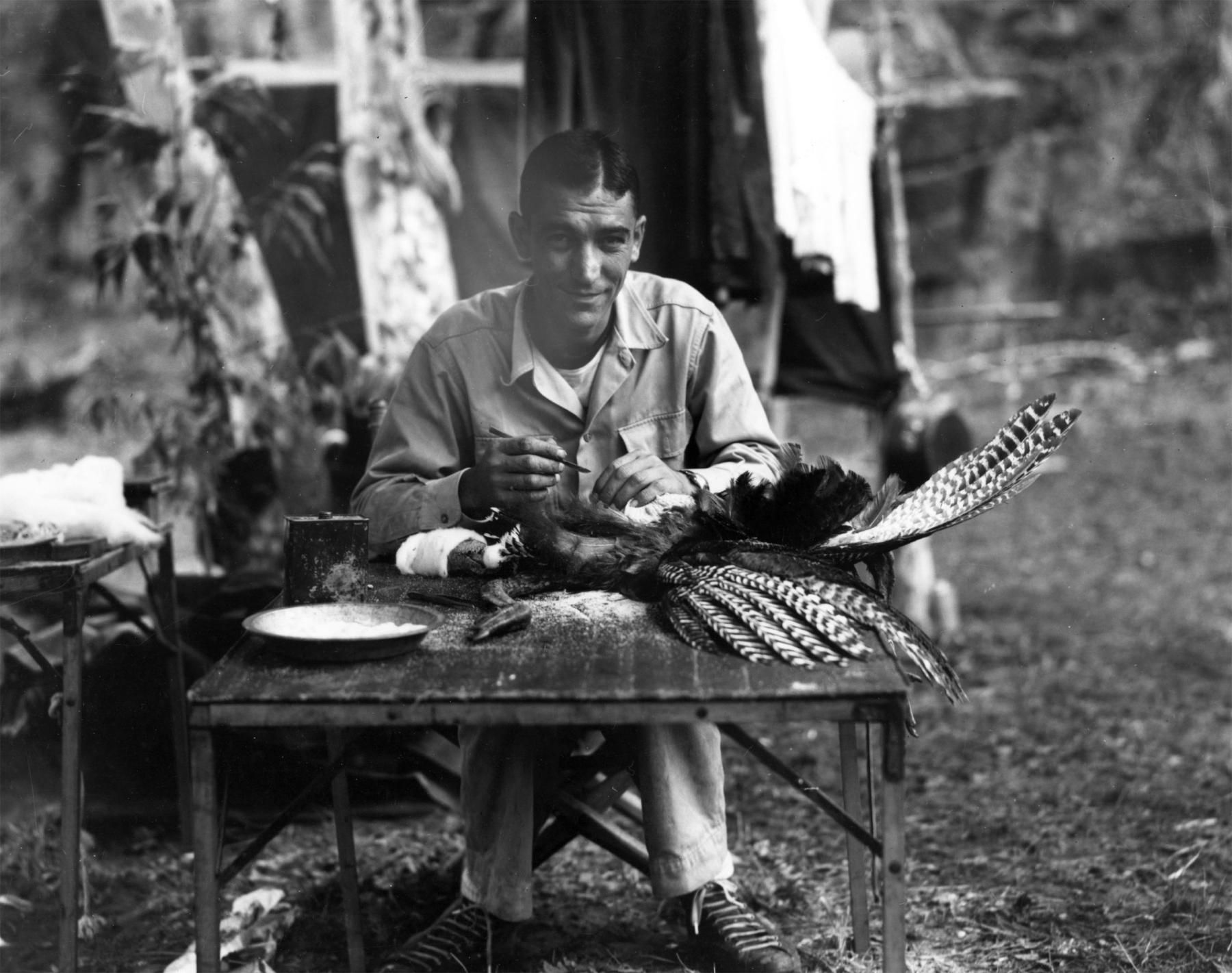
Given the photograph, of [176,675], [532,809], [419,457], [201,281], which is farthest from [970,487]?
[201,281]

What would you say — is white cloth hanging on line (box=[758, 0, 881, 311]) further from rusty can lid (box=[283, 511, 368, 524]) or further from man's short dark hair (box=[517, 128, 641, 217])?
rusty can lid (box=[283, 511, 368, 524])

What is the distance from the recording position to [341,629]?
2133 mm

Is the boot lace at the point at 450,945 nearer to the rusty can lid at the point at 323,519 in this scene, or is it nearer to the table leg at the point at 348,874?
the table leg at the point at 348,874

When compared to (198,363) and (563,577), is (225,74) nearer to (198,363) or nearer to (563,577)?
(198,363)

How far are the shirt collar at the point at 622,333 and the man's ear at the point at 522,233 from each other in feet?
0.44

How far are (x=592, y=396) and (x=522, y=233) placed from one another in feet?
1.39

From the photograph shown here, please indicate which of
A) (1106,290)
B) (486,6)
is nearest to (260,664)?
(486,6)

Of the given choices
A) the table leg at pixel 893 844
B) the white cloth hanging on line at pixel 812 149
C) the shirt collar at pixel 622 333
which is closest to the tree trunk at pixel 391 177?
the white cloth hanging on line at pixel 812 149

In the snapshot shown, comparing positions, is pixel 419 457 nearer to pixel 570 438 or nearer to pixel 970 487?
pixel 570 438

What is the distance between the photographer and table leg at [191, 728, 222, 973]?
76.6 inches

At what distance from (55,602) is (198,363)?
4.72 ft

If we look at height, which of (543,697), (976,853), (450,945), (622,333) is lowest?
(976,853)

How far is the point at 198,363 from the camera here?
15.4 ft

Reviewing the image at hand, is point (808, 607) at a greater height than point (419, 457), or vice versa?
point (419, 457)
